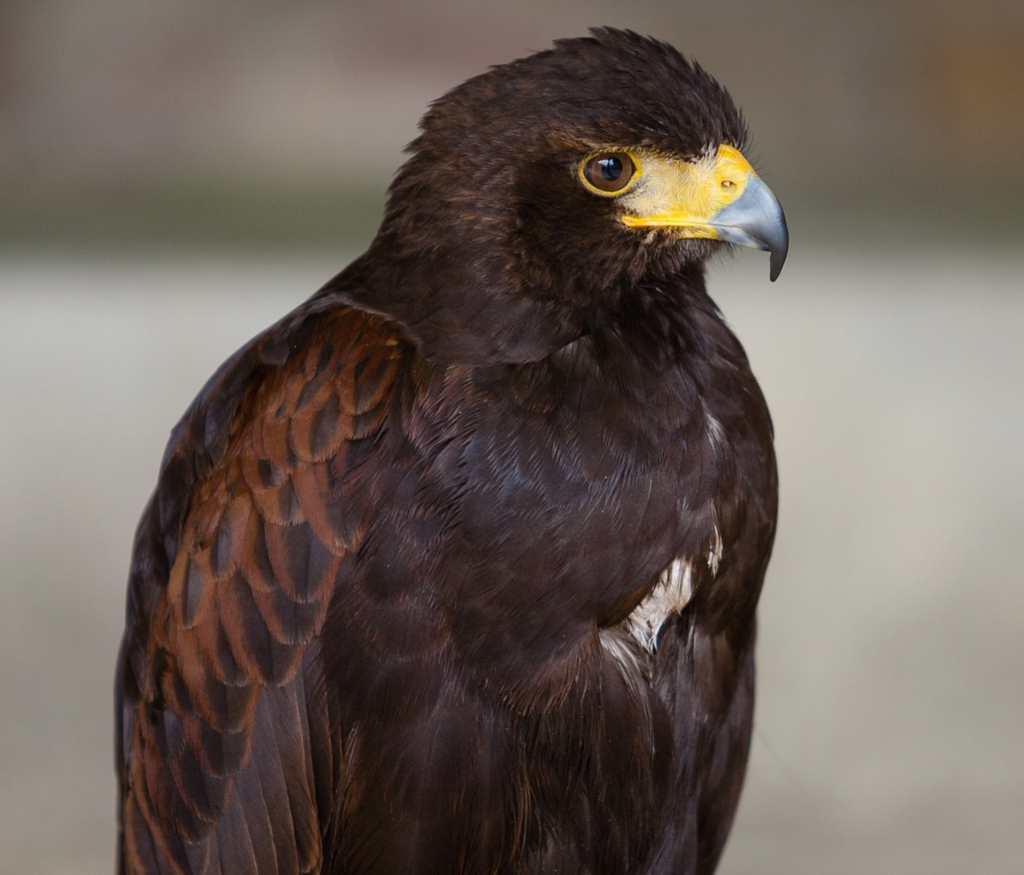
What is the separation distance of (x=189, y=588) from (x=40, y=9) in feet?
8.94

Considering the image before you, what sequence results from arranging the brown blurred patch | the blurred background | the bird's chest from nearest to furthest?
the bird's chest → the blurred background → the brown blurred patch

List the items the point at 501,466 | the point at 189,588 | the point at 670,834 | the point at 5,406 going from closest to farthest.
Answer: the point at 501,466
the point at 189,588
the point at 670,834
the point at 5,406

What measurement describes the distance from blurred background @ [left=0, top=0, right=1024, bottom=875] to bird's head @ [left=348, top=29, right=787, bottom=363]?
6.61 ft

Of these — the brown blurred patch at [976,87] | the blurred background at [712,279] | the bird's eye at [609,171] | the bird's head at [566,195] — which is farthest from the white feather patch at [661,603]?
the brown blurred patch at [976,87]

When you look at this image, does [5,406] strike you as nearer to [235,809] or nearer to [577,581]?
[235,809]

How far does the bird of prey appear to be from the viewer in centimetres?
156

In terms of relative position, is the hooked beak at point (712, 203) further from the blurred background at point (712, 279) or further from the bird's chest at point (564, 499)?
the blurred background at point (712, 279)

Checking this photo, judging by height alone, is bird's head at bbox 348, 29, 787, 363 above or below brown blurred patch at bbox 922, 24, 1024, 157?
below

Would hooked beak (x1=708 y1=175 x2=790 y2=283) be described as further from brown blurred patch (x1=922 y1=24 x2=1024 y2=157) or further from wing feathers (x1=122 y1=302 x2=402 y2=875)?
brown blurred patch (x1=922 y1=24 x2=1024 y2=157)

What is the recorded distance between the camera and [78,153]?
397 centimetres

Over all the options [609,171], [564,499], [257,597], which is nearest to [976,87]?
[609,171]

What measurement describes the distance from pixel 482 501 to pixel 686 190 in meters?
0.44

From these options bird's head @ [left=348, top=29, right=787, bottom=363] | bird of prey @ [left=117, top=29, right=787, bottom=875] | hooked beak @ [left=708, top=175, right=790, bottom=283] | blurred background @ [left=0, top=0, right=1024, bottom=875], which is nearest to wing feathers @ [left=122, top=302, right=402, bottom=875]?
bird of prey @ [left=117, top=29, right=787, bottom=875]

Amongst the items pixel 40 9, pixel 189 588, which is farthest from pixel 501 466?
pixel 40 9
